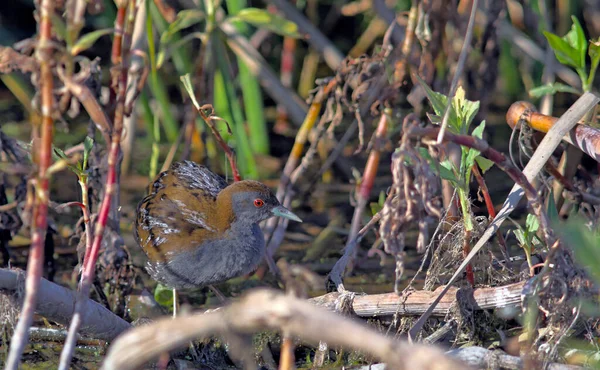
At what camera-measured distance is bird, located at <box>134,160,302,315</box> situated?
3.82 m

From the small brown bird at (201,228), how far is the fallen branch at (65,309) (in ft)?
2.05

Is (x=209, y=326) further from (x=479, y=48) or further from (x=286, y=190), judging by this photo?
(x=479, y=48)

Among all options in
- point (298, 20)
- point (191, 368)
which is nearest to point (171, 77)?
point (298, 20)

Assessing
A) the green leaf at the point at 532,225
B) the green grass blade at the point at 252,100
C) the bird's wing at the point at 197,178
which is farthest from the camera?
the green grass blade at the point at 252,100

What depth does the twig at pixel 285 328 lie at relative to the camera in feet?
5.67

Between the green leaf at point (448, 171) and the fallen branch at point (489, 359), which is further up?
the green leaf at point (448, 171)

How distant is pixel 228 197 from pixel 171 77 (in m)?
3.48

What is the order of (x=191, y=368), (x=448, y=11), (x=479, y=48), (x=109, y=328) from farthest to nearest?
(x=479, y=48), (x=448, y=11), (x=191, y=368), (x=109, y=328)

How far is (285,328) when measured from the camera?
1.82 meters

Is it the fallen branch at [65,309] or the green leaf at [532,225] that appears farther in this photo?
the green leaf at [532,225]

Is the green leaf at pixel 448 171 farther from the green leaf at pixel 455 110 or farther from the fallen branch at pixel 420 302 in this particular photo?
the fallen branch at pixel 420 302

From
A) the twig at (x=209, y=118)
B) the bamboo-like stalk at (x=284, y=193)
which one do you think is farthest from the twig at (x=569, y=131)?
the twig at (x=209, y=118)

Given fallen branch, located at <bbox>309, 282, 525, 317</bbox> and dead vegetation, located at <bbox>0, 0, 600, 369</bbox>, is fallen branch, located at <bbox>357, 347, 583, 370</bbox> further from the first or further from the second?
fallen branch, located at <bbox>309, 282, 525, 317</bbox>

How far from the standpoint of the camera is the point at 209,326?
71.1 inches
